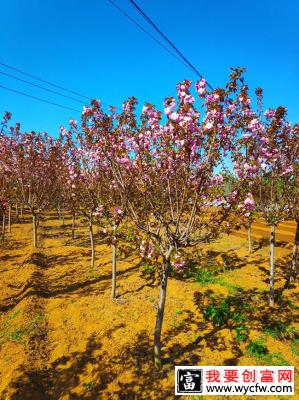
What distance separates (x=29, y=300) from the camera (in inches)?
468

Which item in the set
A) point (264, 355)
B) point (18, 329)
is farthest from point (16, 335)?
point (264, 355)

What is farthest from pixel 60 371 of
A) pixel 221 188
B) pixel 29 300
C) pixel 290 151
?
pixel 290 151

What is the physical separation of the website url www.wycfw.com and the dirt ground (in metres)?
0.19

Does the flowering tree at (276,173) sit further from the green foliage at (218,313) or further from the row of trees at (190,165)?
the green foliage at (218,313)

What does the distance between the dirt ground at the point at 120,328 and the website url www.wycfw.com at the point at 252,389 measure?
7.6 inches

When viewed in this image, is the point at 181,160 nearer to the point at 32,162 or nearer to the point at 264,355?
the point at 264,355

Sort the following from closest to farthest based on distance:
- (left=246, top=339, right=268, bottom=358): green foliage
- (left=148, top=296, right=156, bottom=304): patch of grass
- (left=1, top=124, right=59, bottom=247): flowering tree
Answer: (left=246, top=339, right=268, bottom=358): green foliage, (left=148, top=296, right=156, bottom=304): patch of grass, (left=1, top=124, right=59, bottom=247): flowering tree

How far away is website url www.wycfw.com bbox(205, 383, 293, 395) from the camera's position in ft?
23.3

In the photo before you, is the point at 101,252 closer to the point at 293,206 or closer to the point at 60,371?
the point at 60,371

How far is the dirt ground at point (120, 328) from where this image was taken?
7531 millimetres

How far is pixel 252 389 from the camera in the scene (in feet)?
23.5

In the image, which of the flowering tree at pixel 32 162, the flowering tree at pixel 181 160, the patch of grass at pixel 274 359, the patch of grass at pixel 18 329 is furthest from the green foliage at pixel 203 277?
the flowering tree at pixel 32 162

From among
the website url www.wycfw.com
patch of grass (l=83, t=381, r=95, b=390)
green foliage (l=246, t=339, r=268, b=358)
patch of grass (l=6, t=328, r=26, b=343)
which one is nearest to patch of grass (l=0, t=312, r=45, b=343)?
patch of grass (l=6, t=328, r=26, b=343)

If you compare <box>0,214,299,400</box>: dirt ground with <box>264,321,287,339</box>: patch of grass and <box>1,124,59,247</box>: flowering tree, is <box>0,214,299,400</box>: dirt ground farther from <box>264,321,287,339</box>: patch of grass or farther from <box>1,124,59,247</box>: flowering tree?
<box>1,124,59,247</box>: flowering tree
